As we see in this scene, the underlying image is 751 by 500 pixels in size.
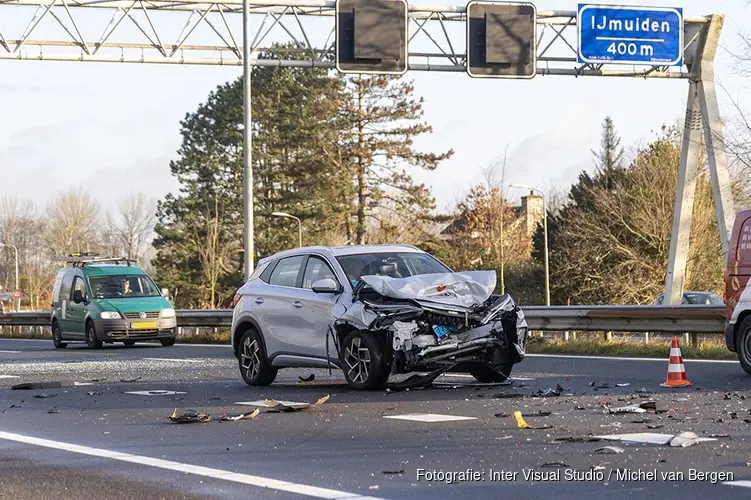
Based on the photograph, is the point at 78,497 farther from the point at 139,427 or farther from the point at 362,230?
the point at 362,230

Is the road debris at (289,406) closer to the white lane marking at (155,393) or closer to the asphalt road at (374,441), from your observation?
the asphalt road at (374,441)

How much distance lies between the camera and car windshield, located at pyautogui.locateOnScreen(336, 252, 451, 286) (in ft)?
45.4

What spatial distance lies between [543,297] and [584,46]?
1256 inches

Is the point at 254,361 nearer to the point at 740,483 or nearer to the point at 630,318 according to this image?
the point at 630,318

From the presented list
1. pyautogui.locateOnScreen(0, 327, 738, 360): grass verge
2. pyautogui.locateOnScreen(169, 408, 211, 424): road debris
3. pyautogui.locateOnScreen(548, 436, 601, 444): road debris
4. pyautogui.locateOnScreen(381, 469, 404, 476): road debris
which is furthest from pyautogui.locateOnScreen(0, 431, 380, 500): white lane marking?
pyautogui.locateOnScreen(0, 327, 738, 360): grass verge

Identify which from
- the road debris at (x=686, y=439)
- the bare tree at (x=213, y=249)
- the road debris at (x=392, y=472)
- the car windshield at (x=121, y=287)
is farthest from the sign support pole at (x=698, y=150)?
the bare tree at (x=213, y=249)

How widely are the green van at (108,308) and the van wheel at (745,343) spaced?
15.5 meters

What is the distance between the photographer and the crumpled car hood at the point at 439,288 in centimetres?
1312

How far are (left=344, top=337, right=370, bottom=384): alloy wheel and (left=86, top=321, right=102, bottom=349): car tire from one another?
15.3 meters

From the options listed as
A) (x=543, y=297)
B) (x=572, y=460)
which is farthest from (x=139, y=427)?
(x=543, y=297)

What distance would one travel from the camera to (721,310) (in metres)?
19.6

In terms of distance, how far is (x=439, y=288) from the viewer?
43.2 ft

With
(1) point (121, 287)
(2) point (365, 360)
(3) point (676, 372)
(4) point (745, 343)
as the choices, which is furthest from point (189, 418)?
(1) point (121, 287)

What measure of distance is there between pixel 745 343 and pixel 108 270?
1771 cm
